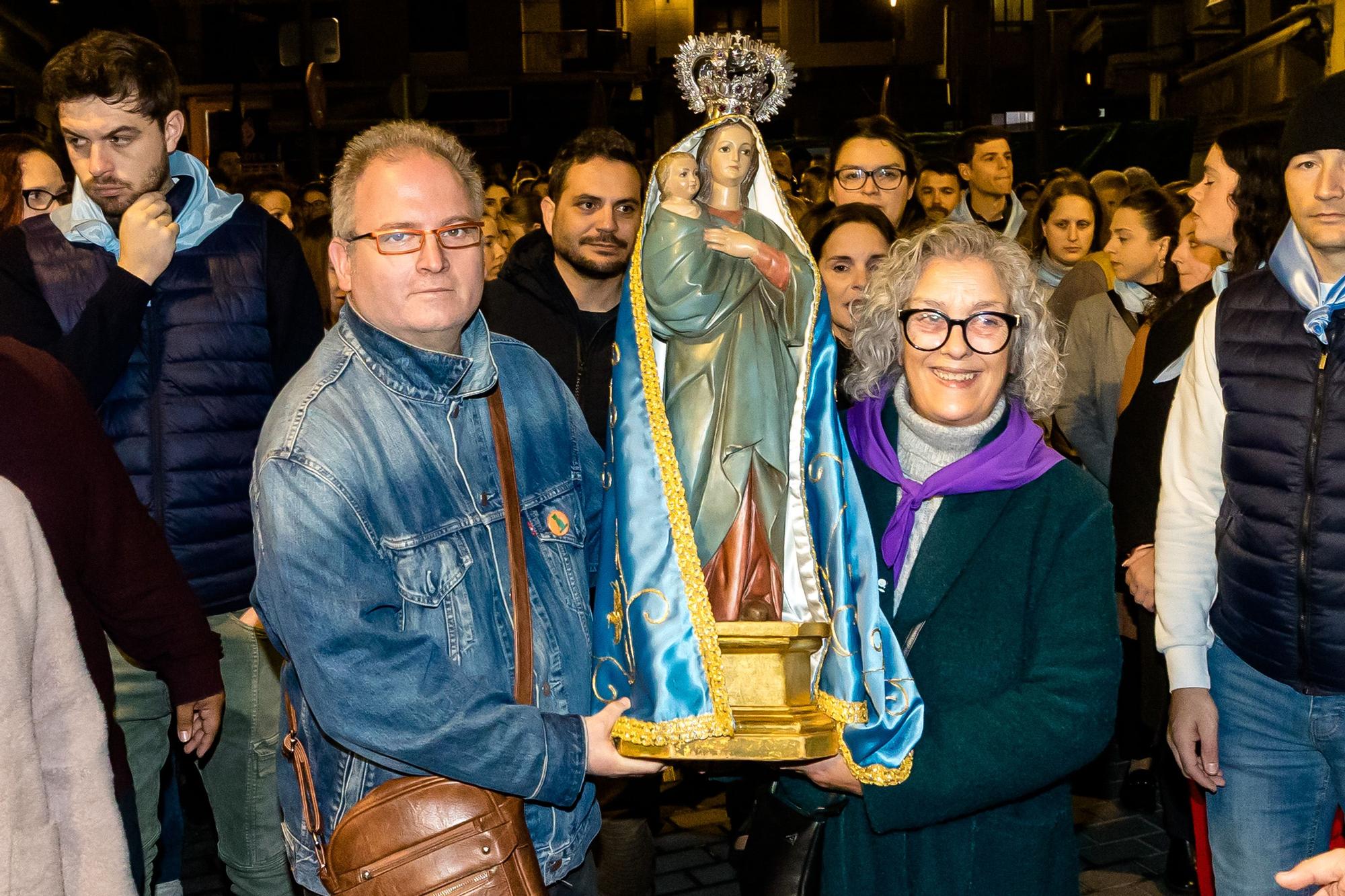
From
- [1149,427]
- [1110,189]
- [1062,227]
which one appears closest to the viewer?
[1149,427]

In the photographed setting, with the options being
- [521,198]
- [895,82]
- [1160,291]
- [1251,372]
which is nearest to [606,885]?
[1251,372]

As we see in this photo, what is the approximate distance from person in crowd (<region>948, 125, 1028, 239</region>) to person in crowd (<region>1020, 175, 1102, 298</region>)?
0.51 feet

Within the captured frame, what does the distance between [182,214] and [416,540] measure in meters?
1.75

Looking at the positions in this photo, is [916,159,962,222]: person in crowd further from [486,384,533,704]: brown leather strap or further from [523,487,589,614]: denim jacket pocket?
[486,384,533,704]: brown leather strap

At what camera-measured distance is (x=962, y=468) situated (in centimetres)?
281

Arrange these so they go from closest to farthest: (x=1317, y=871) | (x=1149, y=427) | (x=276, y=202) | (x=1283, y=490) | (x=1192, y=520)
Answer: (x=1317, y=871), (x=1283, y=490), (x=1192, y=520), (x=1149, y=427), (x=276, y=202)

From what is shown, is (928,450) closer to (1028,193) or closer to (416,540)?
(416,540)

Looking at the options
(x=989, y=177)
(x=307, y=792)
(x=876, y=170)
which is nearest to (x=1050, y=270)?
(x=989, y=177)

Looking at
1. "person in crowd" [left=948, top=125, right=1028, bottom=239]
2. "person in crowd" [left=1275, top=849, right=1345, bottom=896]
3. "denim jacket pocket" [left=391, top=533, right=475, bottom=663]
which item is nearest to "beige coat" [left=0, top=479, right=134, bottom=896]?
"denim jacket pocket" [left=391, top=533, right=475, bottom=663]

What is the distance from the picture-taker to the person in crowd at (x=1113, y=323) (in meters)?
6.13

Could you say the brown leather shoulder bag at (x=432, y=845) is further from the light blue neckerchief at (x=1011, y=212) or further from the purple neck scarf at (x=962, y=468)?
the light blue neckerchief at (x=1011, y=212)

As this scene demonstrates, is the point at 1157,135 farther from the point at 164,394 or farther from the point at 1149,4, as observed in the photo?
the point at 164,394

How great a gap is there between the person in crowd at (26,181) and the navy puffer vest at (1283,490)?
4.31 metres

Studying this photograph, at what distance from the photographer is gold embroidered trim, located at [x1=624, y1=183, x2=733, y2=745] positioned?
8.77ft
